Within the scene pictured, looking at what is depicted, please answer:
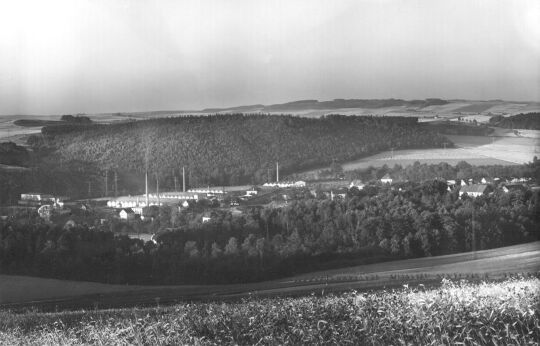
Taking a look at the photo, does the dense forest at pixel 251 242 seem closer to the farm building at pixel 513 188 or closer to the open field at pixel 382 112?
the farm building at pixel 513 188

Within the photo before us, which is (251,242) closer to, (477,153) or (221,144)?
(221,144)

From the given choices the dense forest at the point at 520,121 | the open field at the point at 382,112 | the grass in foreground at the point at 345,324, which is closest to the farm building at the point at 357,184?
the open field at the point at 382,112

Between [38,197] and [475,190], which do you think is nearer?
[38,197]

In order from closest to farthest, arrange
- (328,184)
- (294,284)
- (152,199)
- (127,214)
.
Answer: (294,284) → (127,214) → (152,199) → (328,184)

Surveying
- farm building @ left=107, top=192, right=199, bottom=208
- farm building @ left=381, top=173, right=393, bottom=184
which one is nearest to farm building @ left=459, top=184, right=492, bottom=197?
farm building @ left=381, top=173, right=393, bottom=184

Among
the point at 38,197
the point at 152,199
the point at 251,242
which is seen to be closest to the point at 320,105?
the point at 251,242

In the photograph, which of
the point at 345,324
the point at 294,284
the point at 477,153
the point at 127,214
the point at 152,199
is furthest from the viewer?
the point at 477,153

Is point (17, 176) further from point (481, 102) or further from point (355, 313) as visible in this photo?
point (481, 102)
